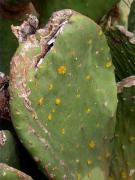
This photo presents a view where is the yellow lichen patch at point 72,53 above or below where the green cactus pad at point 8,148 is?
above

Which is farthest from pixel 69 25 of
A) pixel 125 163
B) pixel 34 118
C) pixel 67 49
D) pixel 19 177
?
pixel 125 163

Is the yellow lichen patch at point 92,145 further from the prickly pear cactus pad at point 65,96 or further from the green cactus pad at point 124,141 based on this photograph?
the green cactus pad at point 124,141

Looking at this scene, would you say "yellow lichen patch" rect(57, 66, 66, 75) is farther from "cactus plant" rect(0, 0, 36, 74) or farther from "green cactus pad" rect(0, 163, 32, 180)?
"cactus plant" rect(0, 0, 36, 74)

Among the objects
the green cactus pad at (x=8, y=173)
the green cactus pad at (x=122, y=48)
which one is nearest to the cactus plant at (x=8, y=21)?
the green cactus pad at (x=122, y=48)

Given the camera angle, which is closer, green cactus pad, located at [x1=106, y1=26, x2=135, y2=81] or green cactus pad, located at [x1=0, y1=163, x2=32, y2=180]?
green cactus pad, located at [x1=0, y1=163, x2=32, y2=180]

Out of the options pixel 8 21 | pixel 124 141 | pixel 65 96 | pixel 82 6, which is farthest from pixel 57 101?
pixel 8 21

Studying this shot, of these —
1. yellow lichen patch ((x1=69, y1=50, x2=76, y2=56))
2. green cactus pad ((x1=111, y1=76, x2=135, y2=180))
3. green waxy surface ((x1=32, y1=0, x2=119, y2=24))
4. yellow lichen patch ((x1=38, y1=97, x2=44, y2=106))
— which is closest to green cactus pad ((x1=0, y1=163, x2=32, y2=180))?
yellow lichen patch ((x1=38, y1=97, x2=44, y2=106))

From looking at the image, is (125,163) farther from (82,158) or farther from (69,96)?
(69,96)

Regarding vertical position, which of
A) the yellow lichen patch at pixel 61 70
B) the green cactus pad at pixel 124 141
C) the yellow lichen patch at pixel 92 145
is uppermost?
the yellow lichen patch at pixel 61 70
